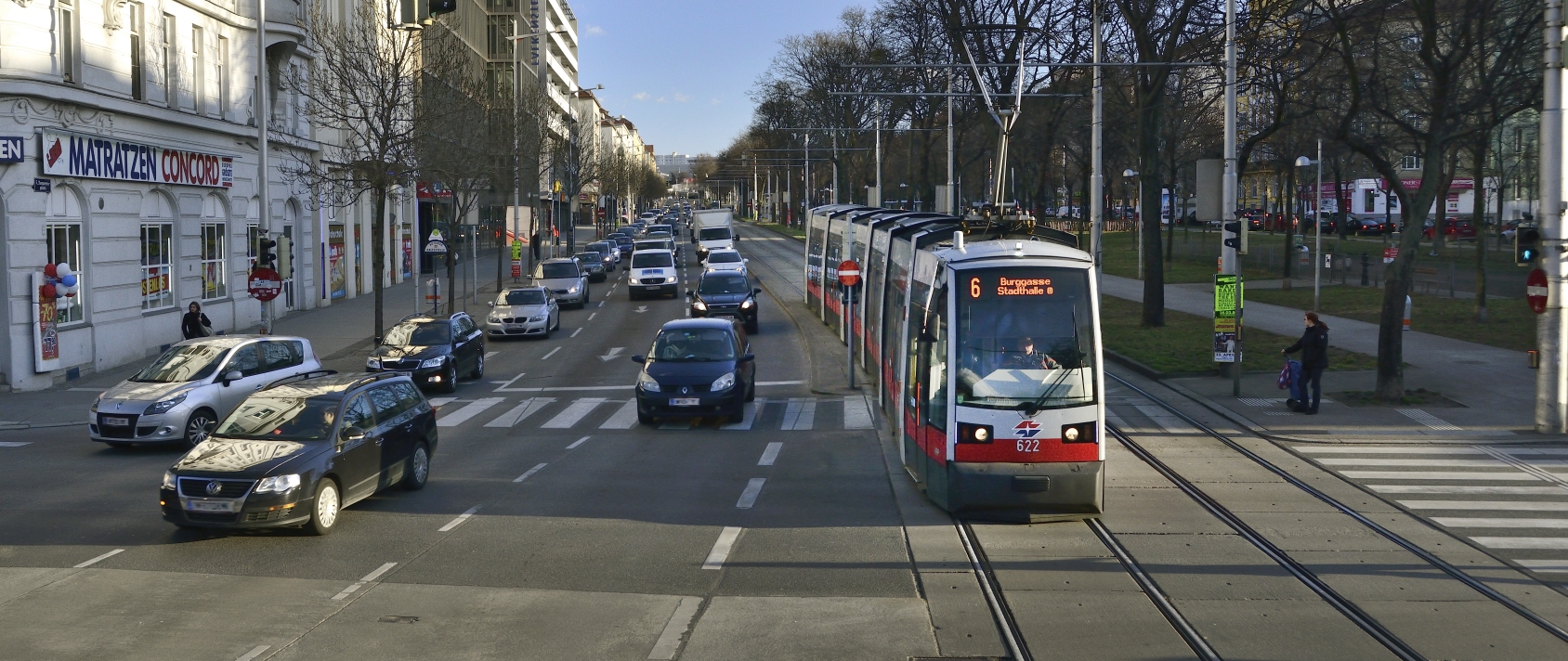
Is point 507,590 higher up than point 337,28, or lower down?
lower down

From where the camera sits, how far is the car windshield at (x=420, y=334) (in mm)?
25525

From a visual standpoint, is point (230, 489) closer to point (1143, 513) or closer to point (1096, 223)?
point (1143, 513)

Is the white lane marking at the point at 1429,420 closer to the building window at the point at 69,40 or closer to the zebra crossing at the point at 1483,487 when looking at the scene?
the zebra crossing at the point at 1483,487

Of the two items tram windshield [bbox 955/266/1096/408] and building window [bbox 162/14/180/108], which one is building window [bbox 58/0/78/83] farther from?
tram windshield [bbox 955/266/1096/408]

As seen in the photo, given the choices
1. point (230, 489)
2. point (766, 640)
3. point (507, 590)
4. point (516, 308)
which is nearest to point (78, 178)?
point (516, 308)

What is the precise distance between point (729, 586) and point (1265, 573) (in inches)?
183

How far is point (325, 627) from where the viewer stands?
30.5ft

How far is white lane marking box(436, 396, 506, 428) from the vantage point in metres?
21.3

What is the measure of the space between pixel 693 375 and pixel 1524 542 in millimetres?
11914

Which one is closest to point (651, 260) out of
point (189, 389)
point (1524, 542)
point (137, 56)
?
point (137, 56)

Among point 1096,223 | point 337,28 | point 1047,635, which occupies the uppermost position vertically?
point 337,28

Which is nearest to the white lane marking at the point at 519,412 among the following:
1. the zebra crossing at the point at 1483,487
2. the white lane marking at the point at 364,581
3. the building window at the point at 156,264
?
the white lane marking at the point at 364,581

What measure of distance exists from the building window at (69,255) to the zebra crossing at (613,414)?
825cm

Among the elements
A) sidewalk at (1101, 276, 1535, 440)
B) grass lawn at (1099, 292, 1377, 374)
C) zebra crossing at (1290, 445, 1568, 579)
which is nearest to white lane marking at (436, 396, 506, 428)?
grass lawn at (1099, 292, 1377, 374)
